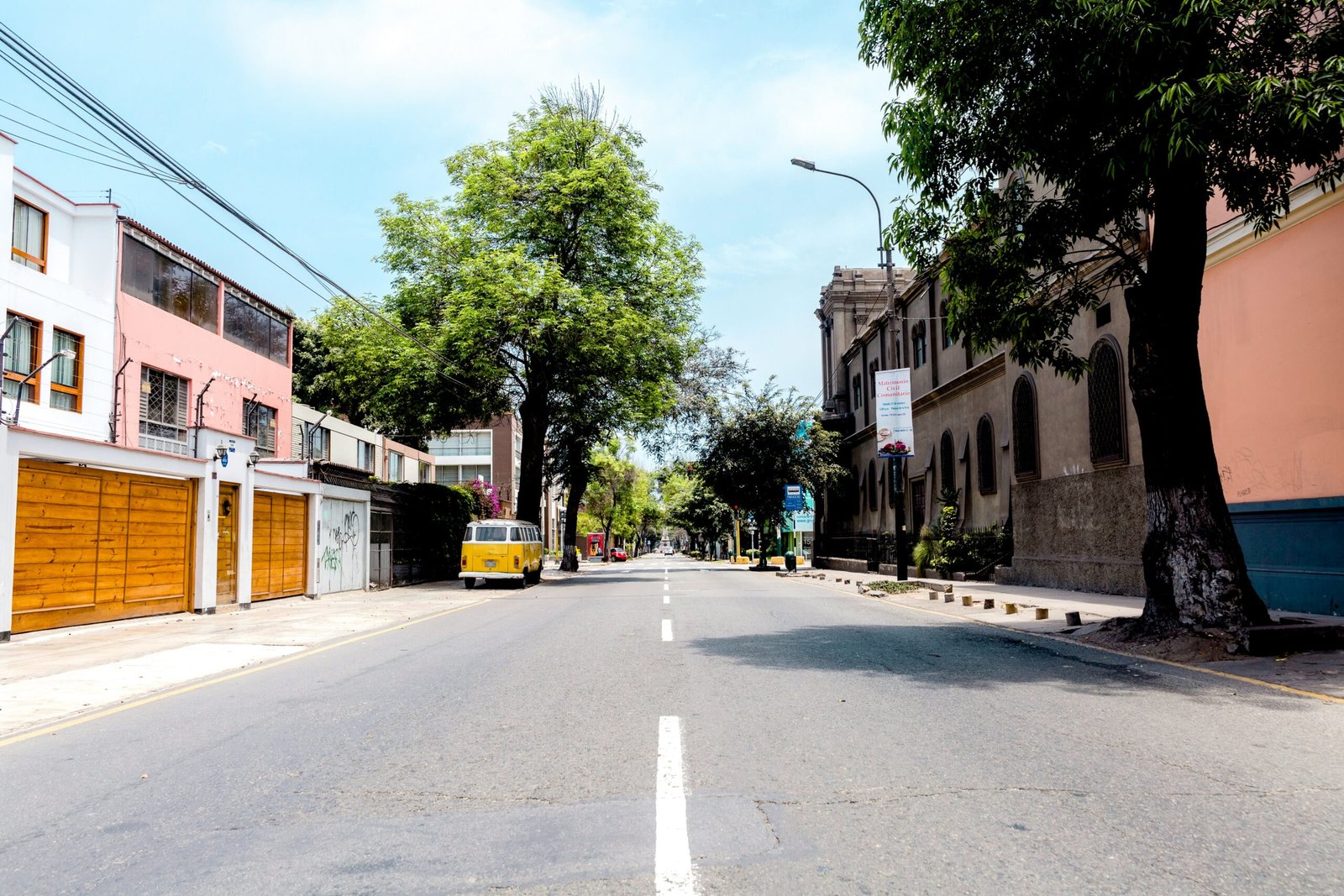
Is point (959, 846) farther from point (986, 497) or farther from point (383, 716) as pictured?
point (986, 497)

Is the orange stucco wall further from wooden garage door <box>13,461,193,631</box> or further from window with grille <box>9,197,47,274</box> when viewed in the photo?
window with grille <box>9,197,47,274</box>

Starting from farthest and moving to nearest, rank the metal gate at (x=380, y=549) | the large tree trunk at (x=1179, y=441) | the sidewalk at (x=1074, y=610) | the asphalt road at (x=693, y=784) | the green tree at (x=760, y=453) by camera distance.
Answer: the green tree at (x=760, y=453)
the metal gate at (x=380, y=549)
the large tree trunk at (x=1179, y=441)
the sidewalk at (x=1074, y=610)
the asphalt road at (x=693, y=784)

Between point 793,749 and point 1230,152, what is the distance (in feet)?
29.9

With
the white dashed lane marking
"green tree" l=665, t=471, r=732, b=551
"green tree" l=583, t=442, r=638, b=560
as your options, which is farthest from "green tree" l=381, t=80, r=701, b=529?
"green tree" l=583, t=442, r=638, b=560

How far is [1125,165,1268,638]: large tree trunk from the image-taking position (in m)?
10.4

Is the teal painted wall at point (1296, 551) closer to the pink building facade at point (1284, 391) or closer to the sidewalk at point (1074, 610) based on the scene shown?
the pink building facade at point (1284, 391)

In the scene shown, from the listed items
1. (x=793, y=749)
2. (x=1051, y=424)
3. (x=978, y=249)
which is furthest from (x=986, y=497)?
(x=793, y=749)

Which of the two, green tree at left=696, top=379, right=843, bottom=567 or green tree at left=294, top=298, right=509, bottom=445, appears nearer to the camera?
green tree at left=294, top=298, right=509, bottom=445

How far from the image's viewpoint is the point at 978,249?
1252 centimetres

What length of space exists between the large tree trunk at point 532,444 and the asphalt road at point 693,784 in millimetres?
23004

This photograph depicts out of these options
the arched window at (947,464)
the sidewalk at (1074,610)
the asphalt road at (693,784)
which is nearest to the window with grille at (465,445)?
the arched window at (947,464)

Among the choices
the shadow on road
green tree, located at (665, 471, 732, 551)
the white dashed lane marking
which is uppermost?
green tree, located at (665, 471, 732, 551)

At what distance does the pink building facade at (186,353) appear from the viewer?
21656 millimetres

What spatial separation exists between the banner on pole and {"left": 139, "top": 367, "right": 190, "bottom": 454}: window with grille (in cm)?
1810
